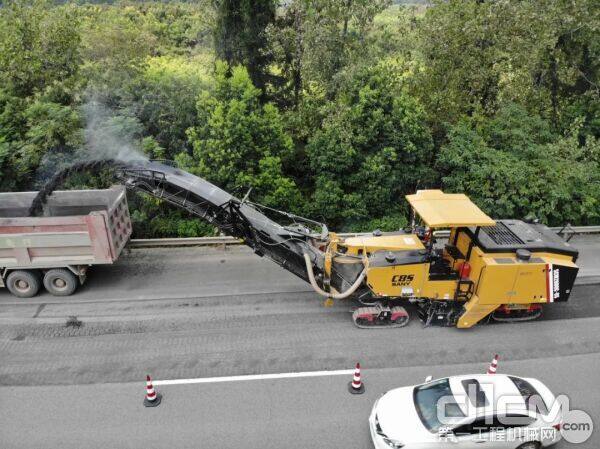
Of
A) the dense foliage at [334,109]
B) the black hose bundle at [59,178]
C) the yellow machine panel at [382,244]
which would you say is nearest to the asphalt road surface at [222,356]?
the yellow machine panel at [382,244]

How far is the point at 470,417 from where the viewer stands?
7.30 metres

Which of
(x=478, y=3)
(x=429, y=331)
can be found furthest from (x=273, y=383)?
(x=478, y=3)

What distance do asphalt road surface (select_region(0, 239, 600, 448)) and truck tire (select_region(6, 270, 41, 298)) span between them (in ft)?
0.66

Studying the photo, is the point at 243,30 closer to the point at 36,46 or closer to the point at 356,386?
the point at 36,46

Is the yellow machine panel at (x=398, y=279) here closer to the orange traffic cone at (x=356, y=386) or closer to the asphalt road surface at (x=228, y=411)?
the asphalt road surface at (x=228, y=411)

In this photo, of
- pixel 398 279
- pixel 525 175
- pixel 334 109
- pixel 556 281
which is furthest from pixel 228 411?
pixel 525 175

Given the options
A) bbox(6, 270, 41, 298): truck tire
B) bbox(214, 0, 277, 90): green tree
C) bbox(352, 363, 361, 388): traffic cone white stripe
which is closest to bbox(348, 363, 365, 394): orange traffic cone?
bbox(352, 363, 361, 388): traffic cone white stripe

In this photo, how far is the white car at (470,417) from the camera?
7.27 m

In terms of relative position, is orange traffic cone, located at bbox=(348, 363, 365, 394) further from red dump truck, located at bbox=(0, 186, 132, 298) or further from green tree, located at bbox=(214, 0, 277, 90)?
green tree, located at bbox=(214, 0, 277, 90)

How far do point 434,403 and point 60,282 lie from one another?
9.02 meters

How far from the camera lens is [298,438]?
794cm

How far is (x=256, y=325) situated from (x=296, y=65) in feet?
33.7

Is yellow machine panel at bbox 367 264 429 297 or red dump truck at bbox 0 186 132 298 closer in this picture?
yellow machine panel at bbox 367 264 429 297

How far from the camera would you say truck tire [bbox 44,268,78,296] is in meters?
11.7
